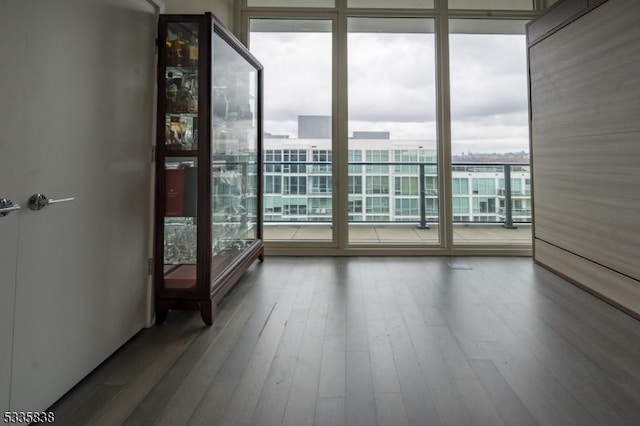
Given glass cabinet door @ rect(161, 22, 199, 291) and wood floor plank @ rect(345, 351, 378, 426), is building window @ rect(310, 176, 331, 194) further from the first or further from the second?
wood floor plank @ rect(345, 351, 378, 426)

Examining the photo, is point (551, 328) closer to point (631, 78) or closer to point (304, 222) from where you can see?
point (631, 78)

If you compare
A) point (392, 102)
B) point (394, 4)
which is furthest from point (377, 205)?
point (394, 4)

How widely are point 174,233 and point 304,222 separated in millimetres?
2186

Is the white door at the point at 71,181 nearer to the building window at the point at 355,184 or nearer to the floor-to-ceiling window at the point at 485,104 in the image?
the building window at the point at 355,184

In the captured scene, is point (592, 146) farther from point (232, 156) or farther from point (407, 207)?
point (232, 156)

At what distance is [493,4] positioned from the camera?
13.0ft

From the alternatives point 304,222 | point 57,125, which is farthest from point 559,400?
point 304,222

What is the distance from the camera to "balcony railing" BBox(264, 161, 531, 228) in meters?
4.21

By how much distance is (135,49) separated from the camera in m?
1.94

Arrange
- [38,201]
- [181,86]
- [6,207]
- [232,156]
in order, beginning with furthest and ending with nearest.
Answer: [232,156] < [181,86] < [38,201] < [6,207]

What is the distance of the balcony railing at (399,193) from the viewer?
4.21 m

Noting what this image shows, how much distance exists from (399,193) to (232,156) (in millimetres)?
2386

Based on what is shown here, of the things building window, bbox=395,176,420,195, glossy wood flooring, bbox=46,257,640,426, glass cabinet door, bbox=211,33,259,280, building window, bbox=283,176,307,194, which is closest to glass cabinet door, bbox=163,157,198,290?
glass cabinet door, bbox=211,33,259,280

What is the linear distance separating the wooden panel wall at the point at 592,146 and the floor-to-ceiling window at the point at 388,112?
756mm
